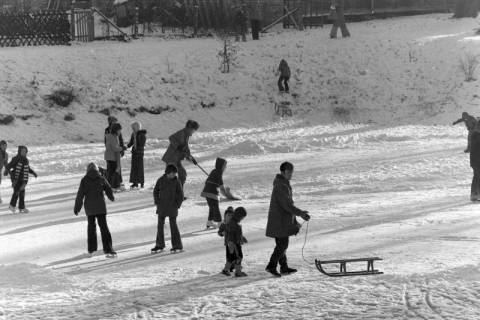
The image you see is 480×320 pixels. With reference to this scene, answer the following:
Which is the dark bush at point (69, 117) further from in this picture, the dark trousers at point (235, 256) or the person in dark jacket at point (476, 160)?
the dark trousers at point (235, 256)

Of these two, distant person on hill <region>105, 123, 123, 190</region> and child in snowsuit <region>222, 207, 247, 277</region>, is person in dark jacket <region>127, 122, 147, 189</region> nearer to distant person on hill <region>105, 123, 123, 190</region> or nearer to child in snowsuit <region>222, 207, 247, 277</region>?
distant person on hill <region>105, 123, 123, 190</region>

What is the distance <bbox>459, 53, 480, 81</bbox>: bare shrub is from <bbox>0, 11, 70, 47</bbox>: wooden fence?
14.9m

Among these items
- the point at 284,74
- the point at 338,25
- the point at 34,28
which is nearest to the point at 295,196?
the point at 284,74

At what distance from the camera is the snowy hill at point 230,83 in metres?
28.1

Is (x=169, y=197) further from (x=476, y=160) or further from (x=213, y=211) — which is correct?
(x=476, y=160)

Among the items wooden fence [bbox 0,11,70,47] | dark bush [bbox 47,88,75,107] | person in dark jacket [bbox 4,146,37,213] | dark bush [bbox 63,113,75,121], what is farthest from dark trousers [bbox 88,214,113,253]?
wooden fence [bbox 0,11,70,47]

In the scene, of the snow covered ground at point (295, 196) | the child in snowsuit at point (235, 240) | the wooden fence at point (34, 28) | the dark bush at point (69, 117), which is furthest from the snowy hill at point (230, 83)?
Result: the child in snowsuit at point (235, 240)

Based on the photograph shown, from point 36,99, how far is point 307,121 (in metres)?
8.84

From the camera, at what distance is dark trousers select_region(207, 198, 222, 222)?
44.6ft

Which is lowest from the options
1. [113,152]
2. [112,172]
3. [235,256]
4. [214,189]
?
[235,256]

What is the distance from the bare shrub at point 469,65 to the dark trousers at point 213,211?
20080 millimetres

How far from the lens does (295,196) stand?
56.0 ft

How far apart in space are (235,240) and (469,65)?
77.2ft

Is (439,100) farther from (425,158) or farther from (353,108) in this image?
(425,158)
